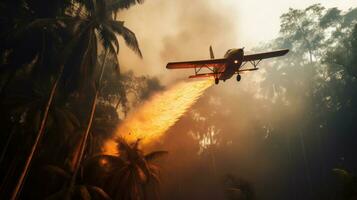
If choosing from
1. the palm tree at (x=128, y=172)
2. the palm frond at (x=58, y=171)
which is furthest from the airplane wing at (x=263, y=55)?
the palm frond at (x=58, y=171)

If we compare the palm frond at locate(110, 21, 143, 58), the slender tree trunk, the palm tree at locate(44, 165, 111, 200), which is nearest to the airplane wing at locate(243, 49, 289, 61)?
the palm frond at locate(110, 21, 143, 58)

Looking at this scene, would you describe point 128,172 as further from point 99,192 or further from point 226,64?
point 226,64

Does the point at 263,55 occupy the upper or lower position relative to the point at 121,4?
lower

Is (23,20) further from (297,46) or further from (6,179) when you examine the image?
(297,46)

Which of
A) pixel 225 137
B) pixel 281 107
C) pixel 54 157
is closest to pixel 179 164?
pixel 225 137

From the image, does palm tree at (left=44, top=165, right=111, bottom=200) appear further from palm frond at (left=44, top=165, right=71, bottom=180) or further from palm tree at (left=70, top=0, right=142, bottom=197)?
palm tree at (left=70, top=0, right=142, bottom=197)

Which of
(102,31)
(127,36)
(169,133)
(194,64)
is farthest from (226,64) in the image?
(169,133)

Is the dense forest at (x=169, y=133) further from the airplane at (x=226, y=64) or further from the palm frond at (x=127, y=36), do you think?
the airplane at (x=226, y=64)
